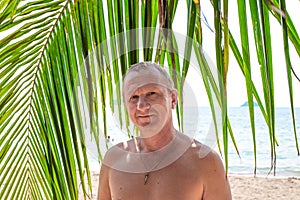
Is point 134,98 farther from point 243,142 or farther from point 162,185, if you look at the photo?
point 243,142

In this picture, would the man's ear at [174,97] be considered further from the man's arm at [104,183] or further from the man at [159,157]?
the man's arm at [104,183]

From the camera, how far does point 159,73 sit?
1.06 m

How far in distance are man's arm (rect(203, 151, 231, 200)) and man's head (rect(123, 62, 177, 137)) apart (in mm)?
118

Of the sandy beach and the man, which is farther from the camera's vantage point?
the sandy beach

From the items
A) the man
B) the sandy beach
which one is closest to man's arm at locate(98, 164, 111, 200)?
the man

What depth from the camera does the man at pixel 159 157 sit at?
3.41ft

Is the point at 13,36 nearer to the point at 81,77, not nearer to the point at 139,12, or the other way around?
the point at 81,77

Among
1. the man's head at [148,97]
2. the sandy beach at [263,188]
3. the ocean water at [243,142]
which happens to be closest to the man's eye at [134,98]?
the man's head at [148,97]

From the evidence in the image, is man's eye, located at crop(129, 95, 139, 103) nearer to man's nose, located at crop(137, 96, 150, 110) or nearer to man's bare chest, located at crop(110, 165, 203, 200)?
man's nose, located at crop(137, 96, 150, 110)

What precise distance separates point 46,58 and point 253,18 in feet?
1.88

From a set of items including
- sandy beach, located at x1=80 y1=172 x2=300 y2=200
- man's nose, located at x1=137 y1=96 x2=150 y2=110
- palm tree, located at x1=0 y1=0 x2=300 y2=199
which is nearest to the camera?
man's nose, located at x1=137 y1=96 x2=150 y2=110

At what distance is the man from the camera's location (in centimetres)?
104

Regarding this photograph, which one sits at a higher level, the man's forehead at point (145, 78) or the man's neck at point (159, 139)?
the man's forehead at point (145, 78)

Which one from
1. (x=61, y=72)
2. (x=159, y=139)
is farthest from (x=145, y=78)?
(x=61, y=72)
